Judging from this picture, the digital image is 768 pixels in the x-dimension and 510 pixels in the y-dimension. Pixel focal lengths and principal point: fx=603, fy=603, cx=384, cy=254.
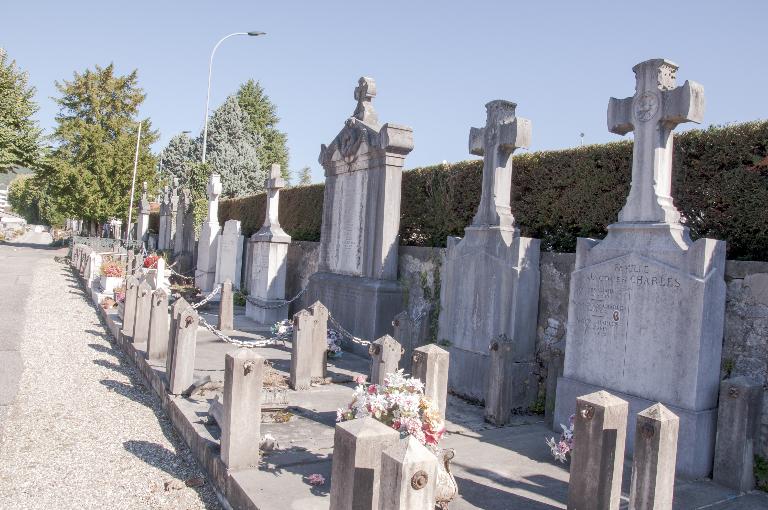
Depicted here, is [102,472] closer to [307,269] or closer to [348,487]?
[348,487]

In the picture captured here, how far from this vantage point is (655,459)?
3586mm

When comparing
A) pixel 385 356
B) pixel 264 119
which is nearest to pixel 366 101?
pixel 385 356

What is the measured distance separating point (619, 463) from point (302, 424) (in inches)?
128

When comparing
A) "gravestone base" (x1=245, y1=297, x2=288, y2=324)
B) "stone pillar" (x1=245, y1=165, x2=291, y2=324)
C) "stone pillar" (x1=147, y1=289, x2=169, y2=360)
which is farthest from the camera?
"stone pillar" (x1=245, y1=165, x2=291, y2=324)

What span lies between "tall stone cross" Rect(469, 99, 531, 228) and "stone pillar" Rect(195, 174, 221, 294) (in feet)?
39.6

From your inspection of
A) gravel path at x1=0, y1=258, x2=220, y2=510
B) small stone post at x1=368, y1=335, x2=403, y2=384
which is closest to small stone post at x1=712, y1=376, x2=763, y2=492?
small stone post at x1=368, y1=335, x2=403, y2=384

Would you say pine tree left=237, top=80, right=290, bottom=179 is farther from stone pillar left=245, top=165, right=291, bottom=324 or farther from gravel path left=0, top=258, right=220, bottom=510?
gravel path left=0, top=258, right=220, bottom=510

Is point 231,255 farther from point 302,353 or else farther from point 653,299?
point 653,299

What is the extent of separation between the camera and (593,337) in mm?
5980

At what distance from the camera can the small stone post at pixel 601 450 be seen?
3.83m

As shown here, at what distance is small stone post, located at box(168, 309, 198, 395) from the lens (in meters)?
6.76

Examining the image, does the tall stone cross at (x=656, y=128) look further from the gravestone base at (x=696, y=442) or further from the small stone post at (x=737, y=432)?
the gravestone base at (x=696, y=442)

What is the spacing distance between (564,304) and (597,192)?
1.44 m

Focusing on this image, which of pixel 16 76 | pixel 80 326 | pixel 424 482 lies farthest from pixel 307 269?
pixel 16 76
